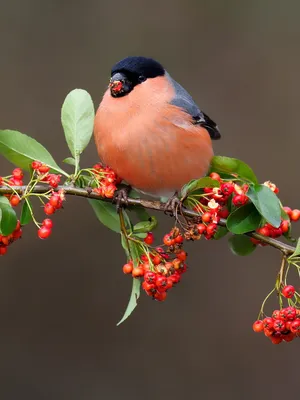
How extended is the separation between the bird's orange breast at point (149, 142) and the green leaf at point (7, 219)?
0.45 metres

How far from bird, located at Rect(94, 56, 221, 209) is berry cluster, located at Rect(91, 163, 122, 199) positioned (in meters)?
0.06

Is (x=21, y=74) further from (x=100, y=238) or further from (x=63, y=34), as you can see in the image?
(x=100, y=238)

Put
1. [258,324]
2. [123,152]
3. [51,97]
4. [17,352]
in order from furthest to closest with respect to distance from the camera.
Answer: [51,97], [17,352], [123,152], [258,324]

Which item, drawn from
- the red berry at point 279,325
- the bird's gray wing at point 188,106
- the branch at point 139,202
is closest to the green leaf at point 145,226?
the branch at point 139,202

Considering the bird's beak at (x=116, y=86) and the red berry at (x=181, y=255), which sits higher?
the bird's beak at (x=116, y=86)

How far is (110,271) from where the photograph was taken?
11.7 ft

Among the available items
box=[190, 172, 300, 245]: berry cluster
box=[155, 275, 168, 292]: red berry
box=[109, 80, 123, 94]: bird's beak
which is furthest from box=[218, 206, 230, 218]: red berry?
box=[109, 80, 123, 94]: bird's beak

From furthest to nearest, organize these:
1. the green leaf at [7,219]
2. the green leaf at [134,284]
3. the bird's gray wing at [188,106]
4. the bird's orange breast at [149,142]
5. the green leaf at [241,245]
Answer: the bird's gray wing at [188,106] < the bird's orange breast at [149,142] < the green leaf at [241,245] < the green leaf at [134,284] < the green leaf at [7,219]

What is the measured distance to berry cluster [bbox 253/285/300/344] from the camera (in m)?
1.42

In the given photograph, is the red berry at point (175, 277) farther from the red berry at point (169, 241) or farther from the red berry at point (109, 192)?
the red berry at point (109, 192)

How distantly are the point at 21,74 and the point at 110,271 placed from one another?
112 cm

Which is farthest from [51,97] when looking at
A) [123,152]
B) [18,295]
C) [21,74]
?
[123,152]

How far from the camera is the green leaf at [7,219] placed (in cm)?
140

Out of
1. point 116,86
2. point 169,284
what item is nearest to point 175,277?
point 169,284
